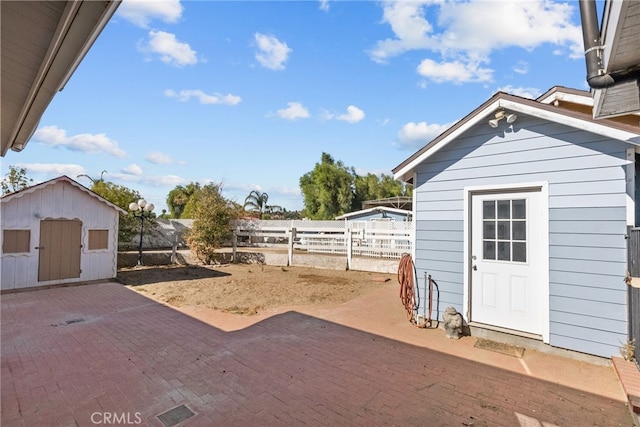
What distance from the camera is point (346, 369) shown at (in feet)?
12.3

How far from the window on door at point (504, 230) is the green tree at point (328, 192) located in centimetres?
2779

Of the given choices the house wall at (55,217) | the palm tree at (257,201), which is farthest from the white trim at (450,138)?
the palm tree at (257,201)

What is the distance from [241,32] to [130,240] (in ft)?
36.8

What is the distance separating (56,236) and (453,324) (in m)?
10.3

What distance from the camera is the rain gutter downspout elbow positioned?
267cm

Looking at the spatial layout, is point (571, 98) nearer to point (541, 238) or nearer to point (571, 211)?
point (571, 211)

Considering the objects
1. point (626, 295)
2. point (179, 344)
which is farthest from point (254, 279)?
point (626, 295)

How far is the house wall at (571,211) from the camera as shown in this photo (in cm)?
372

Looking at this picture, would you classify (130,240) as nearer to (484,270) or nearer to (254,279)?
(254,279)

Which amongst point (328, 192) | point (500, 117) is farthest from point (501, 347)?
point (328, 192)

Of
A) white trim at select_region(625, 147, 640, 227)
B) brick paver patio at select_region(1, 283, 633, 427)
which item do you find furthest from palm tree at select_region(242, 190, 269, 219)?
Result: white trim at select_region(625, 147, 640, 227)

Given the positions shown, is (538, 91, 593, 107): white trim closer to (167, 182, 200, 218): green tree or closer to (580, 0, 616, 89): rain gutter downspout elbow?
(580, 0, 616, 89): rain gutter downspout elbow

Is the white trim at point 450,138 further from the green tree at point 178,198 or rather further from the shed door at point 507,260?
the green tree at point 178,198

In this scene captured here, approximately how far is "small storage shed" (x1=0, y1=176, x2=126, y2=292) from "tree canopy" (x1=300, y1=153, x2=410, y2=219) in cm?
2438
